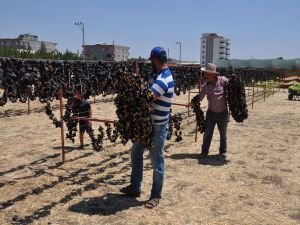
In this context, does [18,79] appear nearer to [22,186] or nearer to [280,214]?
[22,186]

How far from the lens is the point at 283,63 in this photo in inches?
2911

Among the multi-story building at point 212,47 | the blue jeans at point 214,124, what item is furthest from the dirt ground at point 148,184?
the multi-story building at point 212,47

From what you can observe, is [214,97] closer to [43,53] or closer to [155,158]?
[155,158]

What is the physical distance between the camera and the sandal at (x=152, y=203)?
5.17 meters

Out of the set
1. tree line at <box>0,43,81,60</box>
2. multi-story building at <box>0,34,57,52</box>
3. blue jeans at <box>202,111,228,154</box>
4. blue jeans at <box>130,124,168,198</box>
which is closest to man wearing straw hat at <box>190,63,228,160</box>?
blue jeans at <box>202,111,228,154</box>

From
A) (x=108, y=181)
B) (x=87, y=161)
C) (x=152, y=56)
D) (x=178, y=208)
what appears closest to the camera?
(x=152, y=56)

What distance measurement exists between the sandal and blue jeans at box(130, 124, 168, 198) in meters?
0.05

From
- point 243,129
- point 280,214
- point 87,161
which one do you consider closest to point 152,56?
point 280,214

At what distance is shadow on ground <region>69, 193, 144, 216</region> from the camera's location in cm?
511

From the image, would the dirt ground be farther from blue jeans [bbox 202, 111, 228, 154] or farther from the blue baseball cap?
the blue baseball cap

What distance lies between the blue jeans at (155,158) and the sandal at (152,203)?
0.05 m

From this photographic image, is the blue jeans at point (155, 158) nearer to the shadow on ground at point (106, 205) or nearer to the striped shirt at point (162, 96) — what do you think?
the striped shirt at point (162, 96)

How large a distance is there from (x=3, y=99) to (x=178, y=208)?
10.6 metres

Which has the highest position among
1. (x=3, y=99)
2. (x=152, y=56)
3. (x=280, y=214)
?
(x=152, y=56)
